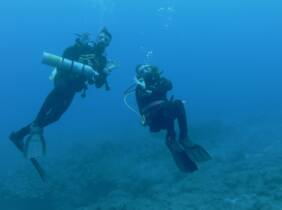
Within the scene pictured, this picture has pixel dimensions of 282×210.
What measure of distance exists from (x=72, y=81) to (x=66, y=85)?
5.8 inches

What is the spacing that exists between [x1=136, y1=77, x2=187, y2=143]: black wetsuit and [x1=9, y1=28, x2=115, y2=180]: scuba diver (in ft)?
4.87

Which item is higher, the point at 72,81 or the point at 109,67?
the point at 109,67

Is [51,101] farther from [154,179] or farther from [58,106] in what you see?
[154,179]

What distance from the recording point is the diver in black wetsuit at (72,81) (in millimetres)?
8802

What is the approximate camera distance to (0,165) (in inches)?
934

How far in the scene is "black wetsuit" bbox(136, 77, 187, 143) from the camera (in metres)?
7.55

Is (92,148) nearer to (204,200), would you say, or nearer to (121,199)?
(121,199)

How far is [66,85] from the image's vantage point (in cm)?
890

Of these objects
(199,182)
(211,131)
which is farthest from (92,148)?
(199,182)

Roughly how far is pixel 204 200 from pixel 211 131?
1048 cm

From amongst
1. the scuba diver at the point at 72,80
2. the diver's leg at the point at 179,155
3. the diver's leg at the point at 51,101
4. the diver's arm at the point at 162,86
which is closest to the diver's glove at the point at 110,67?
the scuba diver at the point at 72,80

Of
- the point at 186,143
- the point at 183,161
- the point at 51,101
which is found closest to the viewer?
the point at 183,161

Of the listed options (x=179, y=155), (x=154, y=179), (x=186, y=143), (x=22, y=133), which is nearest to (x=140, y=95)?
(x=186, y=143)

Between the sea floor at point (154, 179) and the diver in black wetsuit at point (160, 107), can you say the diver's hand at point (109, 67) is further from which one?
the sea floor at point (154, 179)
